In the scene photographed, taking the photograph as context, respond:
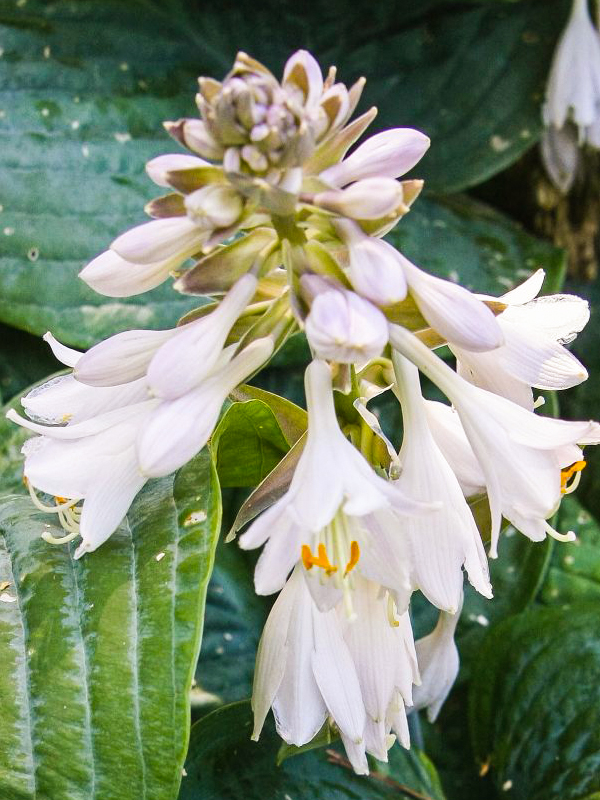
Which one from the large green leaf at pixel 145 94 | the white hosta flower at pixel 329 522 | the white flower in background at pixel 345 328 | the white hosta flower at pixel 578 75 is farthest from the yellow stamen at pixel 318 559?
the white hosta flower at pixel 578 75

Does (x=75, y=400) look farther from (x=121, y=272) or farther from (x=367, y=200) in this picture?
(x=367, y=200)

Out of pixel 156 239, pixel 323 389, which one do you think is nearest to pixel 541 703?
pixel 323 389

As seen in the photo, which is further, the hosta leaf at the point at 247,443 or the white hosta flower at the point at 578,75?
the white hosta flower at the point at 578,75

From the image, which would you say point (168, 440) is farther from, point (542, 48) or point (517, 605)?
point (542, 48)

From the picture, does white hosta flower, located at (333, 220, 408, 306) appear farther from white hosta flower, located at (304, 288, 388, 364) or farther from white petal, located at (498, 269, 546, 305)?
white petal, located at (498, 269, 546, 305)

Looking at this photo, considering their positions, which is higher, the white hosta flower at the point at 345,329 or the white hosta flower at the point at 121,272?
the white hosta flower at the point at 345,329

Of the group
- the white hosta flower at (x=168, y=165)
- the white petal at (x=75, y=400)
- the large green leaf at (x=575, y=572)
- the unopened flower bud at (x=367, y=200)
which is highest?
the white hosta flower at (x=168, y=165)

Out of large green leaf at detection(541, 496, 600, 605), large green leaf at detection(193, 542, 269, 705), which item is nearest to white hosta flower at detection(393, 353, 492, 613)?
large green leaf at detection(193, 542, 269, 705)

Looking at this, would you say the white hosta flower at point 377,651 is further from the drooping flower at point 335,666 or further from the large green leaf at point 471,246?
Answer: the large green leaf at point 471,246
